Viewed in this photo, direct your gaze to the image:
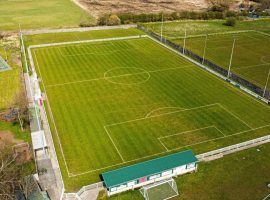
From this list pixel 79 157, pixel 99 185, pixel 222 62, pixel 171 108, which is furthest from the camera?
pixel 222 62

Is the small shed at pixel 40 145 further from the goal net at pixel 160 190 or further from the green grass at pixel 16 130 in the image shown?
the goal net at pixel 160 190

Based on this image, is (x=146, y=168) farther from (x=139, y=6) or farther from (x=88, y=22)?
(x=139, y=6)

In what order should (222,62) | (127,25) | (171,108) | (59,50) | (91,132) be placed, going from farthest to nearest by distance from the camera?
(127,25) → (59,50) → (222,62) → (171,108) → (91,132)

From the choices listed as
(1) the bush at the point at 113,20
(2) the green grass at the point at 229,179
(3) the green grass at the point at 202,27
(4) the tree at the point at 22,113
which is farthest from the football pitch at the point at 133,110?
(1) the bush at the point at 113,20

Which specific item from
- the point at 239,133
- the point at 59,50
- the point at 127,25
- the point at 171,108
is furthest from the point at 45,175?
the point at 127,25

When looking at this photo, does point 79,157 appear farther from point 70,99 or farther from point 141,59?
point 141,59

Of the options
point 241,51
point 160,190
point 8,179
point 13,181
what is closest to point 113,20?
point 241,51

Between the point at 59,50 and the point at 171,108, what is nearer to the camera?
the point at 171,108
